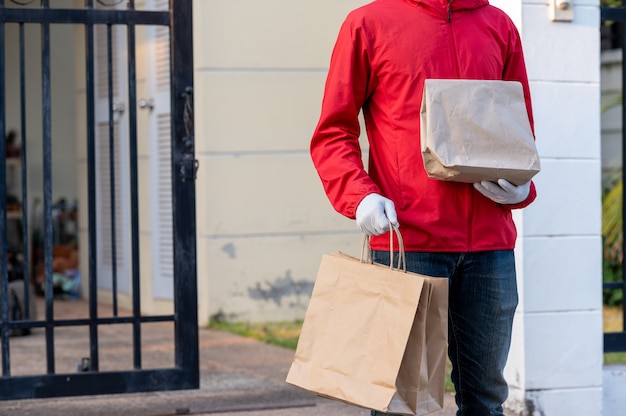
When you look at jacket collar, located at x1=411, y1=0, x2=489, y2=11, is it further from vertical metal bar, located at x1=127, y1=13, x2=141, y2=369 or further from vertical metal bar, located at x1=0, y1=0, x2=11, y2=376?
vertical metal bar, located at x1=0, y1=0, x2=11, y2=376

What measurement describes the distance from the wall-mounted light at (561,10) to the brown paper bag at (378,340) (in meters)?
1.68

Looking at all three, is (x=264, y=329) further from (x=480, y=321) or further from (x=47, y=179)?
(x=480, y=321)

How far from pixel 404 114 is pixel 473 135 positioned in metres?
0.17

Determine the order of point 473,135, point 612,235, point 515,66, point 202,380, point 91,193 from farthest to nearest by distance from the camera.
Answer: point 612,235 < point 202,380 < point 91,193 < point 515,66 < point 473,135

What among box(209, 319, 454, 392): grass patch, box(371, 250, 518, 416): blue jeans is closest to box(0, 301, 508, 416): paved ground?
box(209, 319, 454, 392): grass patch

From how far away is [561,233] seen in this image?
11.7 ft

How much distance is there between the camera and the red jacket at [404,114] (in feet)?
7.48

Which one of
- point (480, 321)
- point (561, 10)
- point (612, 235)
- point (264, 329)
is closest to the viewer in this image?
point (480, 321)

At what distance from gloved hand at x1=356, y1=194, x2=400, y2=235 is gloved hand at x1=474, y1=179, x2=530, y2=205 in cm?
24

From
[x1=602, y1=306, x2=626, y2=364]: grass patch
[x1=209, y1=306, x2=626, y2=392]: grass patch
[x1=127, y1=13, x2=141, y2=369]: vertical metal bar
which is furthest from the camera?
[x1=209, y1=306, x2=626, y2=392]: grass patch

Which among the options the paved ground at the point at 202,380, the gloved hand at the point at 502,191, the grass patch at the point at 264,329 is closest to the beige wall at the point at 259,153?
the grass patch at the point at 264,329

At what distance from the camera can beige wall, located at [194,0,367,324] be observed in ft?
18.6

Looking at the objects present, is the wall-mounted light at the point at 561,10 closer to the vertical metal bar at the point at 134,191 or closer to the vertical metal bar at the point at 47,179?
the vertical metal bar at the point at 134,191

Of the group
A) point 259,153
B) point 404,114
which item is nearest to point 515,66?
point 404,114
